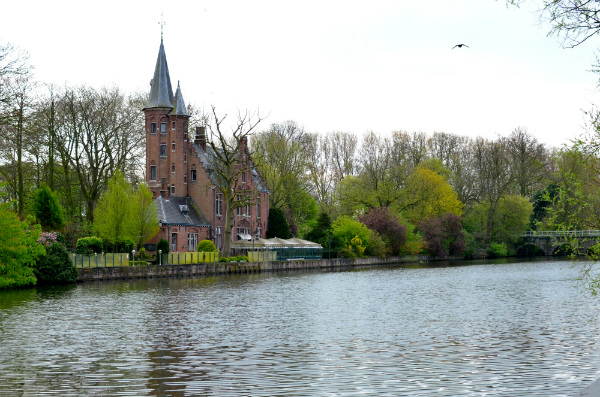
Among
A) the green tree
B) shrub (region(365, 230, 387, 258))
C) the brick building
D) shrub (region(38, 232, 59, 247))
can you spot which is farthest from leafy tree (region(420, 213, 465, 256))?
shrub (region(38, 232, 59, 247))

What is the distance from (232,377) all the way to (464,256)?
7529 cm

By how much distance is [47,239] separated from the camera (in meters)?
40.1

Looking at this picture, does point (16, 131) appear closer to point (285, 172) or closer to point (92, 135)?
point (92, 135)

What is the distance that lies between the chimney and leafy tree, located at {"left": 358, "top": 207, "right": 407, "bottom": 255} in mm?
18191

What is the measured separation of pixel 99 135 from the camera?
205 feet

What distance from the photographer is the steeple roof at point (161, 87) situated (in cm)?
6944

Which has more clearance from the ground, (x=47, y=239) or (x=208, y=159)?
(x=208, y=159)

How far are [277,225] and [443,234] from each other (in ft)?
62.1

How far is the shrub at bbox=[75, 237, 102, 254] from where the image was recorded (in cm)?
4544

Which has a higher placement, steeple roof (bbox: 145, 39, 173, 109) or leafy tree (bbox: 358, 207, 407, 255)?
steeple roof (bbox: 145, 39, 173, 109)

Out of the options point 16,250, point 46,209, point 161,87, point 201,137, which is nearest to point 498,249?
point 201,137

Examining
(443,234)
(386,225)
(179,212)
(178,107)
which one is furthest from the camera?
(443,234)

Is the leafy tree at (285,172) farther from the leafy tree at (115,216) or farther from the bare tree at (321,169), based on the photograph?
the leafy tree at (115,216)

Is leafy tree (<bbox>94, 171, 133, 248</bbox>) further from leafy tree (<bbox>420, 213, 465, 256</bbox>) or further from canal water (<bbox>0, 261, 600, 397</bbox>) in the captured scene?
leafy tree (<bbox>420, 213, 465, 256</bbox>)
